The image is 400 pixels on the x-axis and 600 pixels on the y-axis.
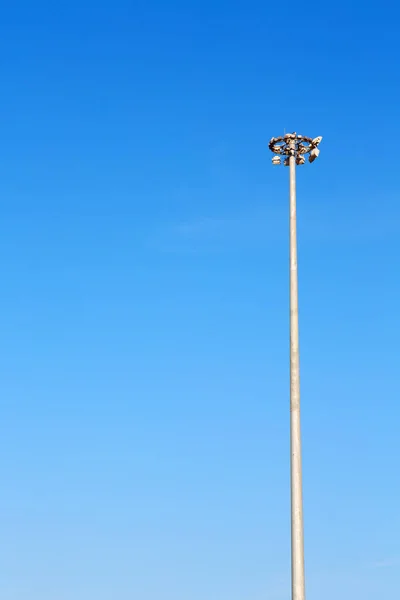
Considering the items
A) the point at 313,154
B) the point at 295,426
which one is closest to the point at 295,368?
the point at 295,426

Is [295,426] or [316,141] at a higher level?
[316,141]

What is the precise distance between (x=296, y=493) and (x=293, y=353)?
5337 mm

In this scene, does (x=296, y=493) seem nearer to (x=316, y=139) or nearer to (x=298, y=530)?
(x=298, y=530)

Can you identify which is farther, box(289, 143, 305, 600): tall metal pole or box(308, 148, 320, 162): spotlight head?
box(308, 148, 320, 162): spotlight head

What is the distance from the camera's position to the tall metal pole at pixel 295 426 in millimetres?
36156

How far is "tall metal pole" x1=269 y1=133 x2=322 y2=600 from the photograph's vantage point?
36.4 m

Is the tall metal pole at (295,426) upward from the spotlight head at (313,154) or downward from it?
downward

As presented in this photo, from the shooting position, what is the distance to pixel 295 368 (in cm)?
3906

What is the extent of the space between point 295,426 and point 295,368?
2241 millimetres

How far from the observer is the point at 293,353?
3938 centimetres

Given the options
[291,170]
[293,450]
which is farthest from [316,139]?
[293,450]

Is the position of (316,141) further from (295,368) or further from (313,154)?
(295,368)

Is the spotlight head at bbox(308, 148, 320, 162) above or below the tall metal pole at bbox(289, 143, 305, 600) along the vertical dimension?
above

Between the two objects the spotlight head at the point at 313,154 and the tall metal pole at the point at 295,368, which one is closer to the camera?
the tall metal pole at the point at 295,368
